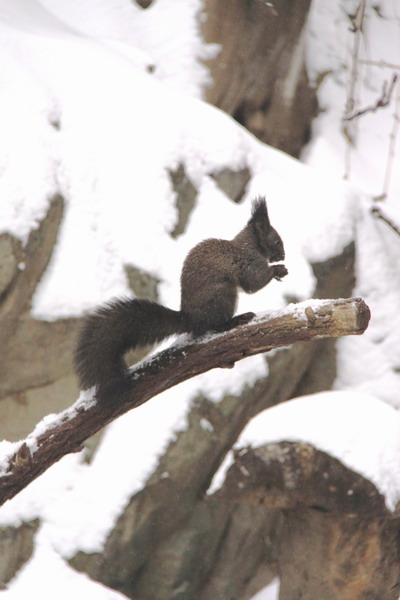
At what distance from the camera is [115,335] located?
9.95ft

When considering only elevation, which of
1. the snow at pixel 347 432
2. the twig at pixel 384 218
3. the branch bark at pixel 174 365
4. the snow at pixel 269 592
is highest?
the branch bark at pixel 174 365

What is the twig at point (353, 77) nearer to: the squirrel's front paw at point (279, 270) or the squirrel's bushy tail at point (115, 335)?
the squirrel's front paw at point (279, 270)

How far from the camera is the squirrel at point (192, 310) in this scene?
2977mm

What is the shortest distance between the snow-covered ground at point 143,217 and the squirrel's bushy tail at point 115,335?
1.51 meters

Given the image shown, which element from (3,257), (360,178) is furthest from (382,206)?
(3,257)

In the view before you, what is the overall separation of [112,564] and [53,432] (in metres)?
2.38

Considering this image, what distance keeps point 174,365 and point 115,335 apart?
25 cm

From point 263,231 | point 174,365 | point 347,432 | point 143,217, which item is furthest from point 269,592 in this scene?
→ point 174,365

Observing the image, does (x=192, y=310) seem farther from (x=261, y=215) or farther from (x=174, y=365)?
(x=261, y=215)

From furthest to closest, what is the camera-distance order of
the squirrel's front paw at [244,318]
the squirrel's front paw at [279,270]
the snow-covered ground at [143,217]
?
the snow-covered ground at [143,217]
the squirrel's front paw at [279,270]
the squirrel's front paw at [244,318]

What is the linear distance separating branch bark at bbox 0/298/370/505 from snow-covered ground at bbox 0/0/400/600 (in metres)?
1.53

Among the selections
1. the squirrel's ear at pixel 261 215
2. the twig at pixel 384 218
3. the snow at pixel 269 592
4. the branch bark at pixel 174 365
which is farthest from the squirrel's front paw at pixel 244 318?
the twig at pixel 384 218

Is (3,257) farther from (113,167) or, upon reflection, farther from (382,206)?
(382,206)

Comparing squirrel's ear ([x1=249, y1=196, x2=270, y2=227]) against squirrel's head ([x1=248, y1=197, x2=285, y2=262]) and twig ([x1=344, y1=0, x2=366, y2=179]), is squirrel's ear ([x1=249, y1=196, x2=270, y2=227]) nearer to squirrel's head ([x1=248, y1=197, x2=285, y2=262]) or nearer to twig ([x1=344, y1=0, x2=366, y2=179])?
squirrel's head ([x1=248, y1=197, x2=285, y2=262])
